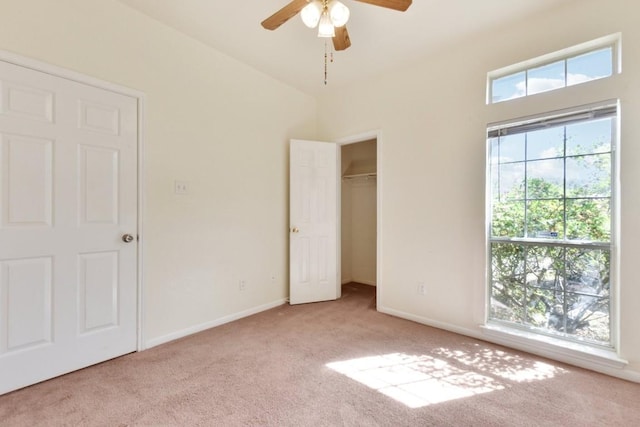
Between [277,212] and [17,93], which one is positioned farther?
[277,212]

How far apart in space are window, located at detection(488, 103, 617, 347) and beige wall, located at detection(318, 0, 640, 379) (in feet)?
0.43

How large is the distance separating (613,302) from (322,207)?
2.74 meters

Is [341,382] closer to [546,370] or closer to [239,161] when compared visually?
[546,370]

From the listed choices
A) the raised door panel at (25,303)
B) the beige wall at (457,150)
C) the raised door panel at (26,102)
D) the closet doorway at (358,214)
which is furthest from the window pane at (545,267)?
the raised door panel at (26,102)

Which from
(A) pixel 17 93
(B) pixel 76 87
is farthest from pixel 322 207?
(A) pixel 17 93

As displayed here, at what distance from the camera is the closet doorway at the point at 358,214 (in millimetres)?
4508

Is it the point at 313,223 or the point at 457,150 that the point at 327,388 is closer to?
the point at 313,223

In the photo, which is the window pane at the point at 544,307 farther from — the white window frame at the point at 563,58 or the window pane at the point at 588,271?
the white window frame at the point at 563,58

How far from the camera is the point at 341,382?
1915 millimetres

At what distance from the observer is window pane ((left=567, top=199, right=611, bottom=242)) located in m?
2.09

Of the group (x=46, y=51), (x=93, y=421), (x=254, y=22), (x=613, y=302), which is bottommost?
(x=93, y=421)

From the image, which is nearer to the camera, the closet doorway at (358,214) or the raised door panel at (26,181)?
the raised door panel at (26,181)

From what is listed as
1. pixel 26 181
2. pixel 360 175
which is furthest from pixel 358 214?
pixel 26 181

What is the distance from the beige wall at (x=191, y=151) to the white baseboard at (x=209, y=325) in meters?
0.01
